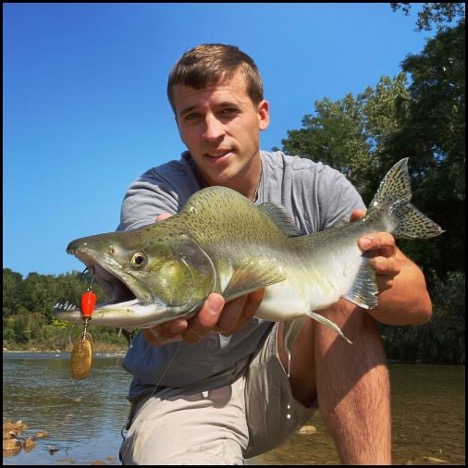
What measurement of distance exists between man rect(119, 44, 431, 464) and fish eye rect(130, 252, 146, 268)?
2.03 ft

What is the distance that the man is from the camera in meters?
3.23

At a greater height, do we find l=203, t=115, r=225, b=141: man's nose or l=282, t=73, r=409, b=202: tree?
l=282, t=73, r=409, b=202: tree

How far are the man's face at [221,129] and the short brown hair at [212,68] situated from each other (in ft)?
0.13

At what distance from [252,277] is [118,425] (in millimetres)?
6538

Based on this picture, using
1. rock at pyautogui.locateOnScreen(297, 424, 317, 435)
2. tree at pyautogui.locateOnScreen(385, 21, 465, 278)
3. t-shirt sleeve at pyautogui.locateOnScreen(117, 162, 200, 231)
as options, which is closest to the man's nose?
t-shirt sleeve at pyautogui.locateOnScreen(117, 162, 200, 231)

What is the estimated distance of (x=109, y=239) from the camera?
7.56ft

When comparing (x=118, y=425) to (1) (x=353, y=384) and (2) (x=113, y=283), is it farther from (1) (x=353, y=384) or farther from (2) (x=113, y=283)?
(2) (x=113, y=283)

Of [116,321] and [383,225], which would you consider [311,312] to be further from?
[116,321]

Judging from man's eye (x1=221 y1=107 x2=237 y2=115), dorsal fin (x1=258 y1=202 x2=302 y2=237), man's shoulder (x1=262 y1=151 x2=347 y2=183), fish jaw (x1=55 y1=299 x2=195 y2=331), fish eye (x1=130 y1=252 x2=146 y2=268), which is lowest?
fish jaw (x1=55 y1=299 x2=195 y2=331)

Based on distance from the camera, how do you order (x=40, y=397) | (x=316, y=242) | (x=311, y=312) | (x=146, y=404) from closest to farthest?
(x=311, y=312) → (x=316, y=242) → (x=146, y=404) → (x=40, y=397)

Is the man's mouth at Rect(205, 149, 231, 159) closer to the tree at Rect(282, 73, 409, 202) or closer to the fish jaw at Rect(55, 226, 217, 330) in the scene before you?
the fish jaw at Rect(55, 226, 217, 330)

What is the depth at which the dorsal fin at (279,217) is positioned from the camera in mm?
3090

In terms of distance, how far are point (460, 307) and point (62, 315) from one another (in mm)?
22979

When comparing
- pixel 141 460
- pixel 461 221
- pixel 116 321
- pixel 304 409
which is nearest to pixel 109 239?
pixel 116 321
